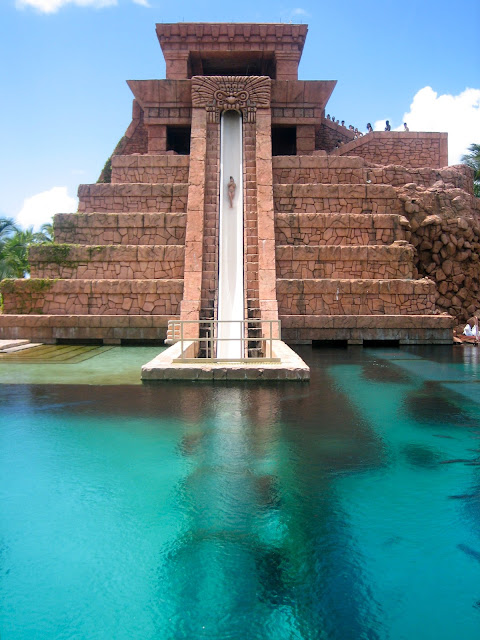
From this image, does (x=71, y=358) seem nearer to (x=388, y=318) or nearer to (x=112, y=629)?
(x=388, y=318)

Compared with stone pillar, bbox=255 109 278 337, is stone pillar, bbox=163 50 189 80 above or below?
above

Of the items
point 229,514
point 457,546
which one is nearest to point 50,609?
point 229,514

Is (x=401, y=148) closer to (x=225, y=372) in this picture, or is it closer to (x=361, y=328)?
(x=361, y=328)

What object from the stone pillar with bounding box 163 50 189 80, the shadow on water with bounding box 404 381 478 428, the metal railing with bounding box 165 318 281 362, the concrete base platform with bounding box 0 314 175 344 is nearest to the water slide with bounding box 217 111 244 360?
the metal railing with bounding box 165 318 281 362

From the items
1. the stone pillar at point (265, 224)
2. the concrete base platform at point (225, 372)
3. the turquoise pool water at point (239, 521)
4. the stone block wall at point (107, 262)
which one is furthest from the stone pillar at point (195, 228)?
the turquoise pool water at point (239, 521)

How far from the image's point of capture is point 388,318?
12.3 meters

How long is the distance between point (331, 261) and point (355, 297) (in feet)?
3.61

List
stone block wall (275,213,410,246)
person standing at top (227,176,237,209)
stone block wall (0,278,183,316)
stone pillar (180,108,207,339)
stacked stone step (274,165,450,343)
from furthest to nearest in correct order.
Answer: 1. person standing at top (227,176,237,209)
2. stone block wall (275,213,410,246)
3. stone block wall (0,278,183,316)
4. stacked stone step (274,165,450,343)
5. stone pillar (180,108,207,339)

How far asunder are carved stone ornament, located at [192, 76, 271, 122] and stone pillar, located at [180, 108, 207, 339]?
13.1 inches

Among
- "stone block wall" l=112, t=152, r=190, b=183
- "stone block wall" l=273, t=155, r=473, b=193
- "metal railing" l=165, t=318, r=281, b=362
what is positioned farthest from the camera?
"stone block wall" l=112, t=152, r=190, b=183

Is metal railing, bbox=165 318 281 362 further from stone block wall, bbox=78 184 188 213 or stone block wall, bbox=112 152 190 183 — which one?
stone block wall, bbox=112 152 190 183

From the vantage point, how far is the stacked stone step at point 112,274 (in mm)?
12383

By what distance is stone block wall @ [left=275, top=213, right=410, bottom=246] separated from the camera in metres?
13.7

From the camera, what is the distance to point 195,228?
1298 cm
